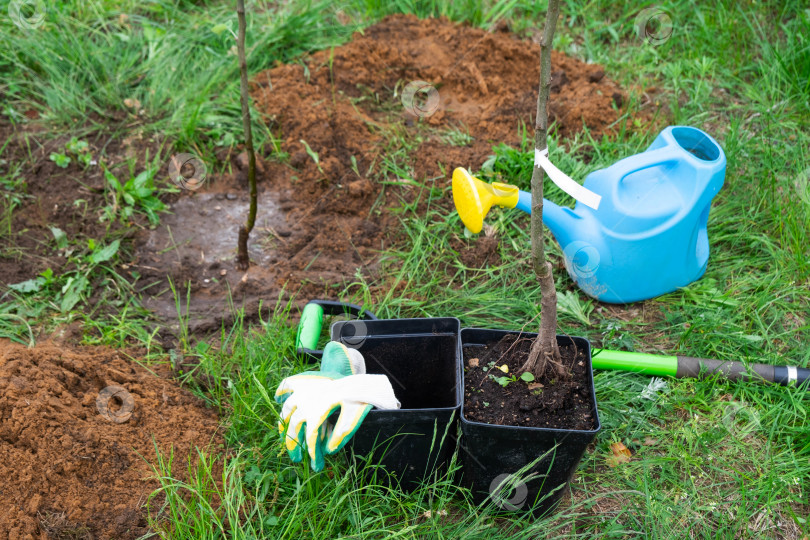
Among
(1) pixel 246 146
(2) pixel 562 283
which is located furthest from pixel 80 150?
(2) pixel 562 283

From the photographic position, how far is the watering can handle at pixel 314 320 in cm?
184

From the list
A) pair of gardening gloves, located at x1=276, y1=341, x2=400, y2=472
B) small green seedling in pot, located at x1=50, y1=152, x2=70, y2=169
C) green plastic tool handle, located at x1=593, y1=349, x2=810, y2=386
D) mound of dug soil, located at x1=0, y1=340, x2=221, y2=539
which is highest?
small green seedling in pot, located at x1=50, y1=152, x2=70, y2=169

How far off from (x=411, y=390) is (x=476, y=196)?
0.60 m

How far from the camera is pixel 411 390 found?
6.16 feet

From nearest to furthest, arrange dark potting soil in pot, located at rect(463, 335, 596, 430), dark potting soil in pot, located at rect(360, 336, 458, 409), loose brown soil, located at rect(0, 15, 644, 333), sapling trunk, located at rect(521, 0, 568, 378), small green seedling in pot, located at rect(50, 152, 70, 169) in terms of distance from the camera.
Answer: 1. sapling trunk, located at rect(521, 0, 568, 378)
2. dark potting soil in pot, located at rect(463, 335, 596, 430)
3. dark potting soil in pot, located at rect(360, 336, 458, 409)
4. loose brown soil, located at rect(0, 15, 644, 333)
5. small green seedling in pot, located at rect(50, 152, 70, 169)

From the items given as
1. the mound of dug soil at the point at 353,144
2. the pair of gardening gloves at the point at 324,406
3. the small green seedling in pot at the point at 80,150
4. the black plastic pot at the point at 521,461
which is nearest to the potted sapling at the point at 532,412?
the black plastic pot at the point at 521,461

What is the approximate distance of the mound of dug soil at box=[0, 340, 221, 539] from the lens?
1.50 metres

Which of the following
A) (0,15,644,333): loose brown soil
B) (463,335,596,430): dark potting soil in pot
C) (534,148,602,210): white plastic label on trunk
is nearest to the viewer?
(534,148,602,210): white plastic label on trunk

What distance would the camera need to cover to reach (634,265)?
2.04 meters

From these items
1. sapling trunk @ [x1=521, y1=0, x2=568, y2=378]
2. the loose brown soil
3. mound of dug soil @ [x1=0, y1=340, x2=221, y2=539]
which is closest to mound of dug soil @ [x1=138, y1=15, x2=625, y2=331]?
the loose brown soil

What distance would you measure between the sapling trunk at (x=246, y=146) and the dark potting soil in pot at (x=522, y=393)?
3.13 ft

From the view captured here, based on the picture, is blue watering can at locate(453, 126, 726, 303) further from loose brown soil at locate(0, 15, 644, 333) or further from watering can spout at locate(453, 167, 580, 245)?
loose brown soil at locate(0, 15, 644, 333)

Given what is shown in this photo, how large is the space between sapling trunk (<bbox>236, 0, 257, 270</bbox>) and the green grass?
224 mm

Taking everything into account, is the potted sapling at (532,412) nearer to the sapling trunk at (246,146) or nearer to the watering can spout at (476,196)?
the watering can spout at (476,196)
